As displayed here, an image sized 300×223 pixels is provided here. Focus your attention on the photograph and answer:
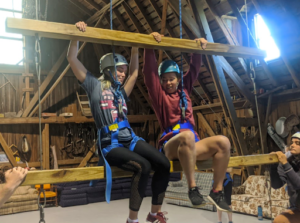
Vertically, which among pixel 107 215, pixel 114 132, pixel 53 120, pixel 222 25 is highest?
pixel 222 25

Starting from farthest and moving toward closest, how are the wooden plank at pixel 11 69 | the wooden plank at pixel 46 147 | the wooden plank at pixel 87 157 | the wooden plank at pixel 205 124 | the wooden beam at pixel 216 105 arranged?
the wooden plank at pixel 87 157 < the wooden plank at pixel 46 147 < the wooden plank at pixel 11 69 < the wooden plank at pixel 205 124 < the wooden beam at pixel 216 105

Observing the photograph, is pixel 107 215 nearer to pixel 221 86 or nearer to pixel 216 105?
pixel 216 105

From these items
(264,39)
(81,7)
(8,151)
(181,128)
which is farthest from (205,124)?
(181,128)

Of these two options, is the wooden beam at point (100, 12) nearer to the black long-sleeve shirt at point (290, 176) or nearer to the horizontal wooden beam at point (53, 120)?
the horizontal wooden beam at point (53, 120)

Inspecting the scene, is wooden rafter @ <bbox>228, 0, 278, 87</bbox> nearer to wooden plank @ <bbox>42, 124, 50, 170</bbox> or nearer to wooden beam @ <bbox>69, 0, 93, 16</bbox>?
wooden beam @ <bbox>69, 0, 93, 16</bbox>

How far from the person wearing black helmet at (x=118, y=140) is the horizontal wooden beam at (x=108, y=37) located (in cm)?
9

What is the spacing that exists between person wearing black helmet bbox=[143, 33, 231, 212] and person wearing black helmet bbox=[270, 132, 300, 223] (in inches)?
35.0

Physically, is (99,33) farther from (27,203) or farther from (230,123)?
(27,203)

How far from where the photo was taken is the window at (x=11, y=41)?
8.98 metres

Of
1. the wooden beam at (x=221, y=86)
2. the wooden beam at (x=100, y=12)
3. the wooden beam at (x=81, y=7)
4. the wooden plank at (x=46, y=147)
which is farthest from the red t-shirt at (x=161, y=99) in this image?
the wooden beam at (x=81, y=7)

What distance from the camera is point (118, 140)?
96.8 inches

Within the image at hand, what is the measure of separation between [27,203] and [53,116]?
2.40m

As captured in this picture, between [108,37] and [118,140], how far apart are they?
0.75m

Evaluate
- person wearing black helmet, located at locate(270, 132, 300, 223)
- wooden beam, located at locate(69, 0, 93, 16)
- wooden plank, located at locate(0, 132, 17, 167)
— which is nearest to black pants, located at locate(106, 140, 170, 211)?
person wearing black helmet, located at locate(270, 132, 300, 223)
